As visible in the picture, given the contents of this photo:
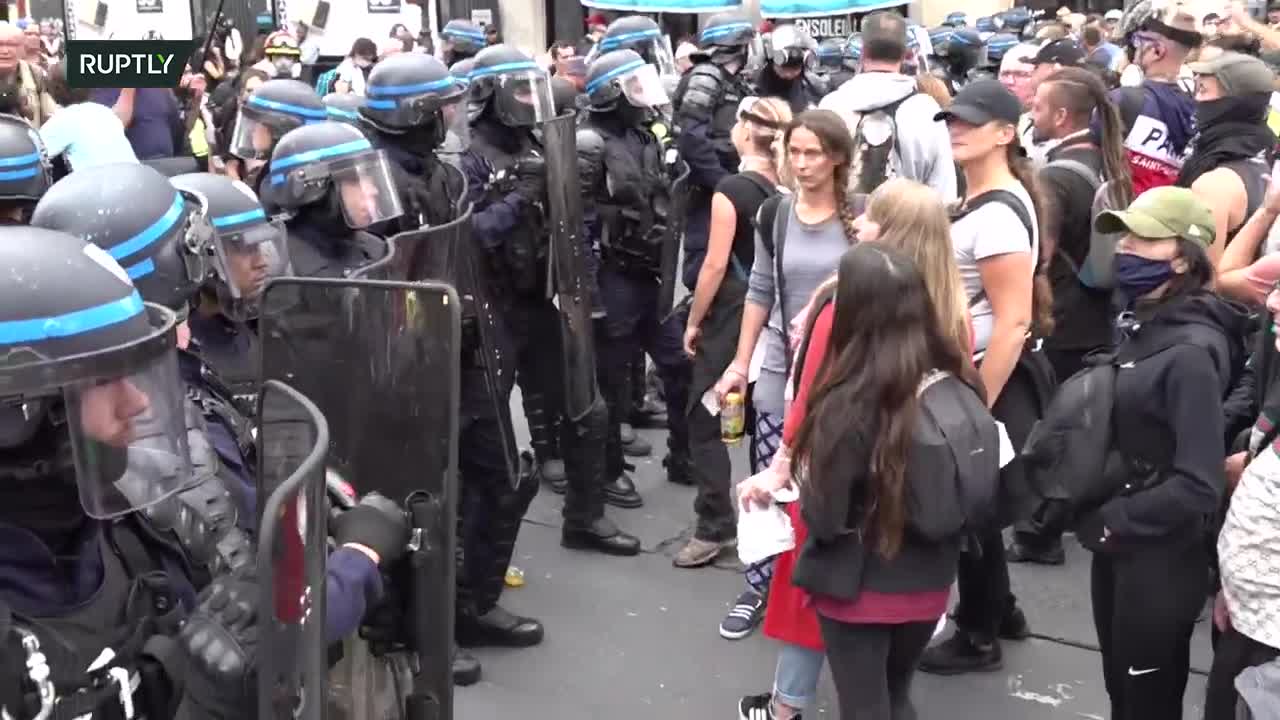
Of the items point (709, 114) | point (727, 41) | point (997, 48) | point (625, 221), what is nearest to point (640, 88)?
point (625, 221)

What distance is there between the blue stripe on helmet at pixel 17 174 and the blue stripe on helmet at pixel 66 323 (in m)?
2.57

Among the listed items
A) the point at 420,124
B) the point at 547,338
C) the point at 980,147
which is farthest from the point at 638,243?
the point at 980,147

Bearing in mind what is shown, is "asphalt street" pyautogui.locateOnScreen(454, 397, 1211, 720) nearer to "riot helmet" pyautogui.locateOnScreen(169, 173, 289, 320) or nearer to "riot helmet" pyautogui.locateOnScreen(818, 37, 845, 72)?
→ "riot helmet" pyautogui.locateOnScreen(169, 173, 289, 320)

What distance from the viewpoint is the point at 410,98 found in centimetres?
472

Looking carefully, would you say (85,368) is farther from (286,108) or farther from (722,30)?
(722,30)

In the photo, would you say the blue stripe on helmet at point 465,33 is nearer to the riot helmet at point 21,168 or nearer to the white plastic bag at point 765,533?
the riot helmet at point 21,168

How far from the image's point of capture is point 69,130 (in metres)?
5.93

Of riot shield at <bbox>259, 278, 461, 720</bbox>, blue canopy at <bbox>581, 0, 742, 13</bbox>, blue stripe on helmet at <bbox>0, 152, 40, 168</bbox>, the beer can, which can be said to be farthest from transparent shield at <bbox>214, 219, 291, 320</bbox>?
blue canopy at <bbox>581, 0, 742, 13</bbox>

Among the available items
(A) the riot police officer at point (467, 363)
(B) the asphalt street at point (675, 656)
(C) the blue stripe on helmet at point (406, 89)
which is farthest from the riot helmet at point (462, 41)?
(B) the asphalt street at point (675, 656)

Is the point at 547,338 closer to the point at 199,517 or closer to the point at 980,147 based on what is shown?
the point at 980,147

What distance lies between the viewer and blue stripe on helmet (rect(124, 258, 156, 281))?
A: 2590 millimetres

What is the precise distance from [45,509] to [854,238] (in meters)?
2.81

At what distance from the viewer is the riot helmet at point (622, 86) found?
5.59 metres

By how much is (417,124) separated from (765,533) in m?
2.14
